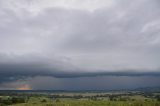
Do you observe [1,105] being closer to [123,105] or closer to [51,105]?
[51,105]

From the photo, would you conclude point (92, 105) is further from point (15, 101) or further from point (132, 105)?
point (15, 101)

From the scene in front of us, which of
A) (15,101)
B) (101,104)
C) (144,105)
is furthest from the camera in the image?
(15,101)

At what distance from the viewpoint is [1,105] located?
170 metres

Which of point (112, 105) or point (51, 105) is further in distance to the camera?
point (51, 105)

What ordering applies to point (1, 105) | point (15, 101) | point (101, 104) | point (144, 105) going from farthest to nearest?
1. point (15, 101)
2. point (1, 105)
3. point (101, 104)
4. point (144, 105)

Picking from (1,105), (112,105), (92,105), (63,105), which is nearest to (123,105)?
(112,105)

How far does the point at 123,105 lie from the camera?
141875mm

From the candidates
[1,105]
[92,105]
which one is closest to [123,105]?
[92,105]

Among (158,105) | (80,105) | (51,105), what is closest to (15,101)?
(51,105)

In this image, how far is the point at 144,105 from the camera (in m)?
136

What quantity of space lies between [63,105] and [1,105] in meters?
46.2

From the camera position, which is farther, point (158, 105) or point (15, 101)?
point (15, 101)

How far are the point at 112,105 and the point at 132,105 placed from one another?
11119 mm

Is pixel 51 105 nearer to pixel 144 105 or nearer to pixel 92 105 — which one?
pixel 92 105
